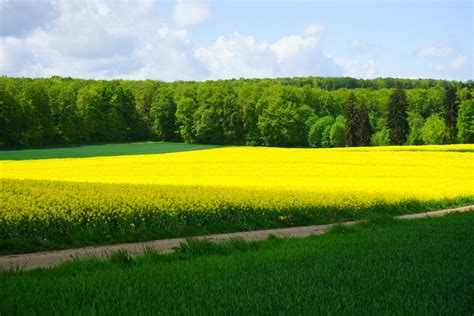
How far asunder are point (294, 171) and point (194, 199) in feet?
80.7

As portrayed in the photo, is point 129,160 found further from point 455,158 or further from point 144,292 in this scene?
point 144,292

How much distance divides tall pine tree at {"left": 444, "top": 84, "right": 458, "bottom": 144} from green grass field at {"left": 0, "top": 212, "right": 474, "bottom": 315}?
310 ft

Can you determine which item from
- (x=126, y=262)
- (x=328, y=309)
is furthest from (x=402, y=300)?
(x=126, y=262)

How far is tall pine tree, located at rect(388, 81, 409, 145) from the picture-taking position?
337ft

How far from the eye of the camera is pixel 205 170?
45094mm

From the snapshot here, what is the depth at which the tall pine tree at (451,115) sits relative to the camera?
99806 mm

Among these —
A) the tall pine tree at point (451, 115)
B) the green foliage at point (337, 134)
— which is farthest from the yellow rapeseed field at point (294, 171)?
the tall pine tree at point (451, 115)

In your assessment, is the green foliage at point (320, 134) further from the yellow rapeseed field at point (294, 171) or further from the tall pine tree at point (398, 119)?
the yellow rapeseed field at point (294, 171)

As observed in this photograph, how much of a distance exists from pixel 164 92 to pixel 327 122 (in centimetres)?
3487

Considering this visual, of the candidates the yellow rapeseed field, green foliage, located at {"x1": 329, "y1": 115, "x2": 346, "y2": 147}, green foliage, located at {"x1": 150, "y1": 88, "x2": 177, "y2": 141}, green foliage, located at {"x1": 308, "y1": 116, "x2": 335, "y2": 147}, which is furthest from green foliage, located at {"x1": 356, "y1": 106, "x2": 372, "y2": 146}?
the yellow rapeseed field

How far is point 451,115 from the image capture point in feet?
330

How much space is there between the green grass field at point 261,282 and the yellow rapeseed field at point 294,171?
22.0 m

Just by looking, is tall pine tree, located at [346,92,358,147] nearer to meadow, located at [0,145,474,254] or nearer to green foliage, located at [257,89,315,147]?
green foliage, located at [257,89,315,147]

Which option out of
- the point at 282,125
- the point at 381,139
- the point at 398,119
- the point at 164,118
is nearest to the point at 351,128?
the point at 398,119
